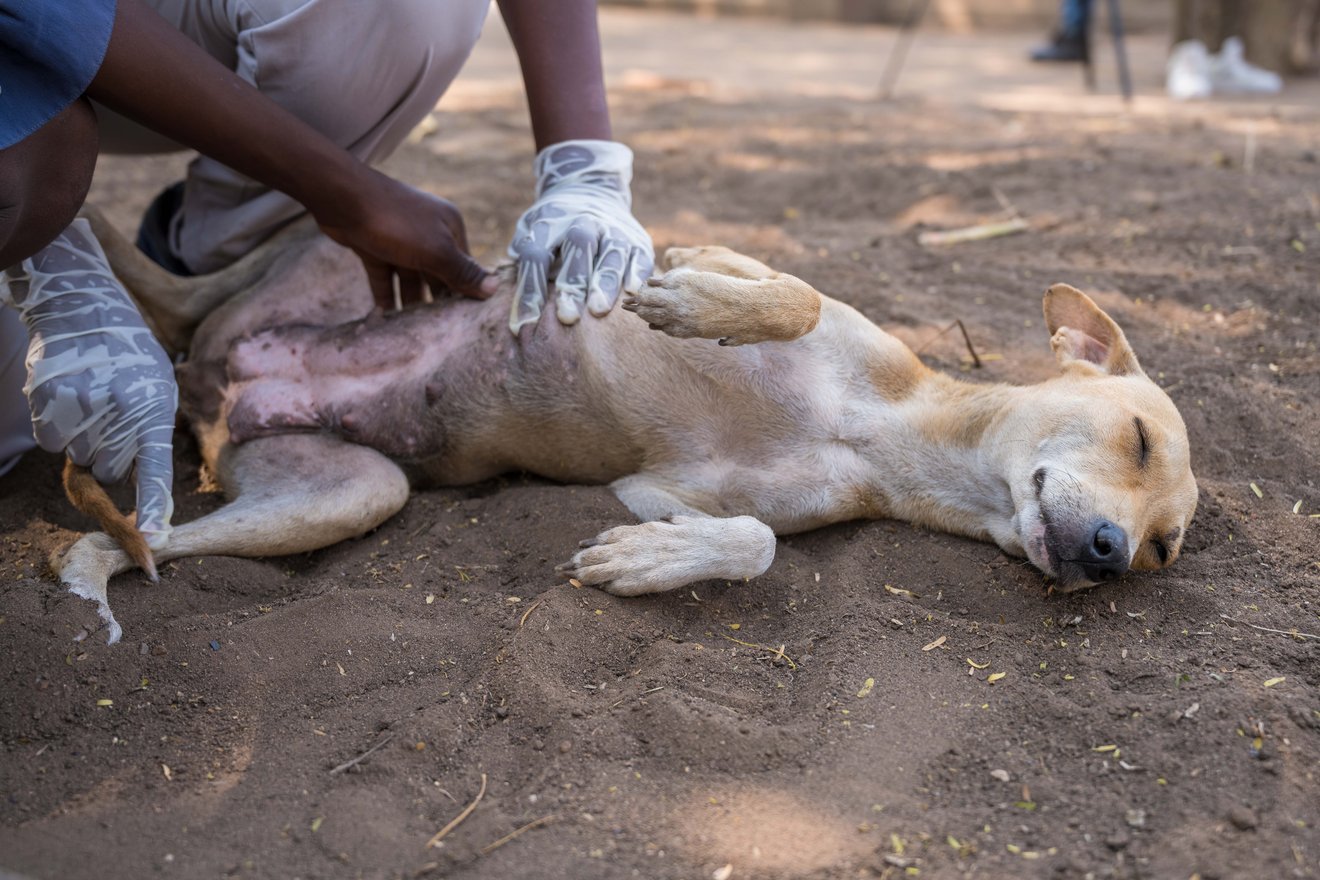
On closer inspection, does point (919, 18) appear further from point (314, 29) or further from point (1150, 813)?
point (1150, 813)

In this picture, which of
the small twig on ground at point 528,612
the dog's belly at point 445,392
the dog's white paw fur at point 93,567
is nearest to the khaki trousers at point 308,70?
the dog's belly at point 445,392

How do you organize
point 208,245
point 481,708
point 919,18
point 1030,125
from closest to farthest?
point 481,708, point 208,245, point 1030,125, point 919,18

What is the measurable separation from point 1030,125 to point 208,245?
18.5 ft

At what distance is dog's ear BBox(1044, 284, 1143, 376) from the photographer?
3572 mm

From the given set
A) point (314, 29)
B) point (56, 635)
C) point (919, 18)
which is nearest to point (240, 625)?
point (56, 635)

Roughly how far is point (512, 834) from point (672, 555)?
102 centimetres

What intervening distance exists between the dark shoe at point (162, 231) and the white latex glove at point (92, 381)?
83 centimetres

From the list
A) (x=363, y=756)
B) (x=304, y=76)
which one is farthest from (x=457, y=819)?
(x=304, y=76)

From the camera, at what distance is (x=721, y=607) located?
3059mm

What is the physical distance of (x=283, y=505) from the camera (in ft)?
11.2

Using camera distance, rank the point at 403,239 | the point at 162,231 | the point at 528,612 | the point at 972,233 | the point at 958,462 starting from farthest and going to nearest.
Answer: the point at 972,233
the point at 162,231
the point at 958,462
the point at 403,239
the point at 528,612

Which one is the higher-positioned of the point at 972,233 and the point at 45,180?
the point at 45,180

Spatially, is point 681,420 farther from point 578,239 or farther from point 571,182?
point 571,182

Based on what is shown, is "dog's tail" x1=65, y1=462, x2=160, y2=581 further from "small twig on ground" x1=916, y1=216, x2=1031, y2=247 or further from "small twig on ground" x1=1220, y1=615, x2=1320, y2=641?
"small twig on ground" x1=916, y1=216, x2=1031, y2=247
